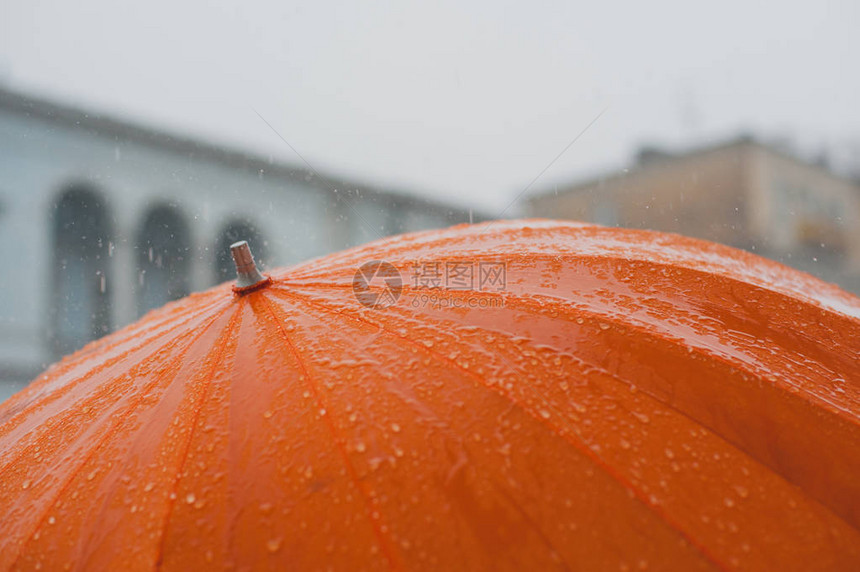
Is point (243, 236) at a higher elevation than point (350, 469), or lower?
higher

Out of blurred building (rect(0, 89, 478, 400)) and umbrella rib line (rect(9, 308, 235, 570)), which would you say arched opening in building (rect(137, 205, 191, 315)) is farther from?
umbrella rib line (rect(9, 308, 235, 570))

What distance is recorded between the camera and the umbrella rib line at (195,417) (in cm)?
81

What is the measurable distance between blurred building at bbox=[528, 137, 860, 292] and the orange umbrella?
55.6 feet

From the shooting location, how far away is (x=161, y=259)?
9.27m

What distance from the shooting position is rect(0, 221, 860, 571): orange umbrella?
0.75m

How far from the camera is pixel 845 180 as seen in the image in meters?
22.8

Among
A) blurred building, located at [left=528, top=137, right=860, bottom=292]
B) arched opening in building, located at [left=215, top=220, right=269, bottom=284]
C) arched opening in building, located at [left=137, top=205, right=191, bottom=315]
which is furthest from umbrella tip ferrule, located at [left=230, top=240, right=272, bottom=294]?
blurred building, located at [left=528, top=137, right=860, bottom=292]

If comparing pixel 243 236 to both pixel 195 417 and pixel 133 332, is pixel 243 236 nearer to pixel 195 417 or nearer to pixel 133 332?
pixel 133 332

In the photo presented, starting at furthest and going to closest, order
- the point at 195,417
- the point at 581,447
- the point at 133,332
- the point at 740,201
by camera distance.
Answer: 1. the point at 740,201
2. the point at 133,332
3. the point at 195,417
4. the point at 581,447

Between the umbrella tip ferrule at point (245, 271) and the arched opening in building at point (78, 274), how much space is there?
6862mm

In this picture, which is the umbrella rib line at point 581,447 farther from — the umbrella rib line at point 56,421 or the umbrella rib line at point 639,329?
the umbrella rib line at point 56,421

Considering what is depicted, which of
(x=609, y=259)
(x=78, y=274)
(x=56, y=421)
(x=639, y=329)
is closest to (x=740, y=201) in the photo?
(x=78, y=274)

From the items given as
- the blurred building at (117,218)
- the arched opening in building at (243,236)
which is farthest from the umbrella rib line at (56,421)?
the arched opening in building at (243,236)

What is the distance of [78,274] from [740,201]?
19247 mm
